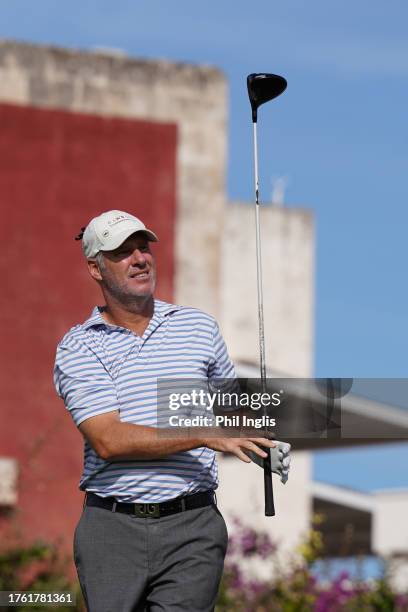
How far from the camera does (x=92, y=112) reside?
20188 mm

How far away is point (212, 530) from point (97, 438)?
567mm

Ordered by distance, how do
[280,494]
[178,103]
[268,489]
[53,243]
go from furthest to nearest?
[280,494], [178,103], [53,243], [268,489]

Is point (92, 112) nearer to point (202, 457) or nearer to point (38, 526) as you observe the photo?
point (38, 526)

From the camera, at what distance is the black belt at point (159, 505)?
20.4 ft

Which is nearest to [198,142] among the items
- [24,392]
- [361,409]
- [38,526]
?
[24,392]

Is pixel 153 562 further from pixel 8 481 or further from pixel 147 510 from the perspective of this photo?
pixel 8 481

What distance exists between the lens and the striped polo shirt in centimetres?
625

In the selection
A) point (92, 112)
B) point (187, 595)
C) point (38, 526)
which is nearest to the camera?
point (187, 595)

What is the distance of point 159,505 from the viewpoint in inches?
245

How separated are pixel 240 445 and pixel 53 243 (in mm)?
13797

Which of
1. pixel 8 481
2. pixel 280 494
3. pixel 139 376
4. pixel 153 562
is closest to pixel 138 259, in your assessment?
pixel 139 376

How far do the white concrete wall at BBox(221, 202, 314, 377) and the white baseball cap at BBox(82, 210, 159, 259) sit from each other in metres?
23.7

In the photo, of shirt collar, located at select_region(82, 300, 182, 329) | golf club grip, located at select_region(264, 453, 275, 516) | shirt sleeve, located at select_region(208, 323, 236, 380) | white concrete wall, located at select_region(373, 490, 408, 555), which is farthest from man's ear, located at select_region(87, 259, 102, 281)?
white concrete wall, located at select_region(373, 490, 408, 555)

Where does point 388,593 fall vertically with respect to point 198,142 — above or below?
below
